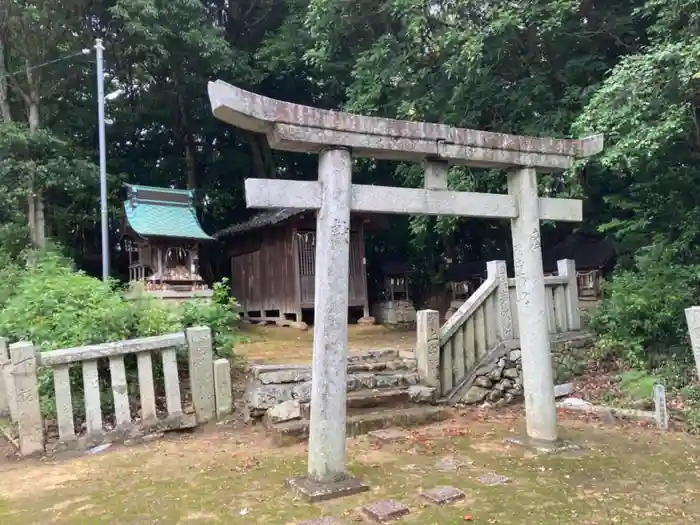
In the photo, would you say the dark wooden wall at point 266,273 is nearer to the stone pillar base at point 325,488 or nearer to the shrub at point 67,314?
the shrub at point 67,314

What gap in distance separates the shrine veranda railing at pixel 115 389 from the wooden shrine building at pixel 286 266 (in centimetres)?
743

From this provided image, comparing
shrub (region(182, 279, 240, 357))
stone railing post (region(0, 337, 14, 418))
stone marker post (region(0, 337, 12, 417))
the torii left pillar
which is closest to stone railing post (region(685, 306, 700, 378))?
the torii left pillar

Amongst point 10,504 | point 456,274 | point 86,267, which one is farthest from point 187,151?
point 10,504

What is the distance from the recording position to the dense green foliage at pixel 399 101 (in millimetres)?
8688

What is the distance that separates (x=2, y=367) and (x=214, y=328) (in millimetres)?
2997

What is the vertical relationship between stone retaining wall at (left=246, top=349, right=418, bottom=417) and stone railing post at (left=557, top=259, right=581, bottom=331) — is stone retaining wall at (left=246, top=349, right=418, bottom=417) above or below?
below

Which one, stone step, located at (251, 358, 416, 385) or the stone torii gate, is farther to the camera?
stone step, located at (251, 358, 416, 385)

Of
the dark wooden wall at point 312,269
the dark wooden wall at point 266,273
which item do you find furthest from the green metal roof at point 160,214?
the dark wooden wall at point 312,269

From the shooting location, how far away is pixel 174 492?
4.89m

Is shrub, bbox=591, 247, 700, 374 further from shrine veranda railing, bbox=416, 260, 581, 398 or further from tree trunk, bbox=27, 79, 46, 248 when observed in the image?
tree trunk, bbox=27, 79, 46, 248

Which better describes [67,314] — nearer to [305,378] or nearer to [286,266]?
[305,378]

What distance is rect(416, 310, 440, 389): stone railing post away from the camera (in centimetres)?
777

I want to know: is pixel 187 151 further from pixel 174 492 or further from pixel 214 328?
pixel 174 492

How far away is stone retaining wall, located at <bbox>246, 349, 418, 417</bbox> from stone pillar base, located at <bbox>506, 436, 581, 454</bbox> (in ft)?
6.67
